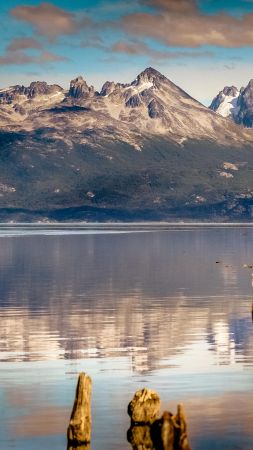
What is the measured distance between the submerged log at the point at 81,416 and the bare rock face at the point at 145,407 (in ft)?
7.82

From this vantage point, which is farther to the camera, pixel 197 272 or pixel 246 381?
pixel 197 272

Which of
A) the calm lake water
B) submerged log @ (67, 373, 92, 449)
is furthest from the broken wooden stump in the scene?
submerged log @ (67, 373, 92, 449)

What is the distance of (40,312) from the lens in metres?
117

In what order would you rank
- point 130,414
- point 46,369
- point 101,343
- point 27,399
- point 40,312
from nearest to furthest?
point 130,414, point 27,399, point 46,369, point 101,343, point 40,312

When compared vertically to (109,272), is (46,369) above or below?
below

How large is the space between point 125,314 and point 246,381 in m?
46.1

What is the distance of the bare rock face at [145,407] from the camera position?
49.4 meters

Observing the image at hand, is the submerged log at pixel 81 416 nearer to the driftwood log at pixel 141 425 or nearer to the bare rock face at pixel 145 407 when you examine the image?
the driftwood log at pixel 141 425

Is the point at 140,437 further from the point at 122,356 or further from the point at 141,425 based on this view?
the point at 122,356

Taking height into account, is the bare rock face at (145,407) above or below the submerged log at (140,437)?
above

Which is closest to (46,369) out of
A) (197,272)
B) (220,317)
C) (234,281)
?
(220,317)

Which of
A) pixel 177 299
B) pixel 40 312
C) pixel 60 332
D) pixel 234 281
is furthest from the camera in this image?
pixel 234 281

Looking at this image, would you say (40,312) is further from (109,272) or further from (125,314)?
(109,272)

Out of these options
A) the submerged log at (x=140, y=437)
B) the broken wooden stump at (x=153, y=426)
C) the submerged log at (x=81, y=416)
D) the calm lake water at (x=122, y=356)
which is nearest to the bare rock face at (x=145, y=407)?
the broken wooden stump at (x=153, y=426)
